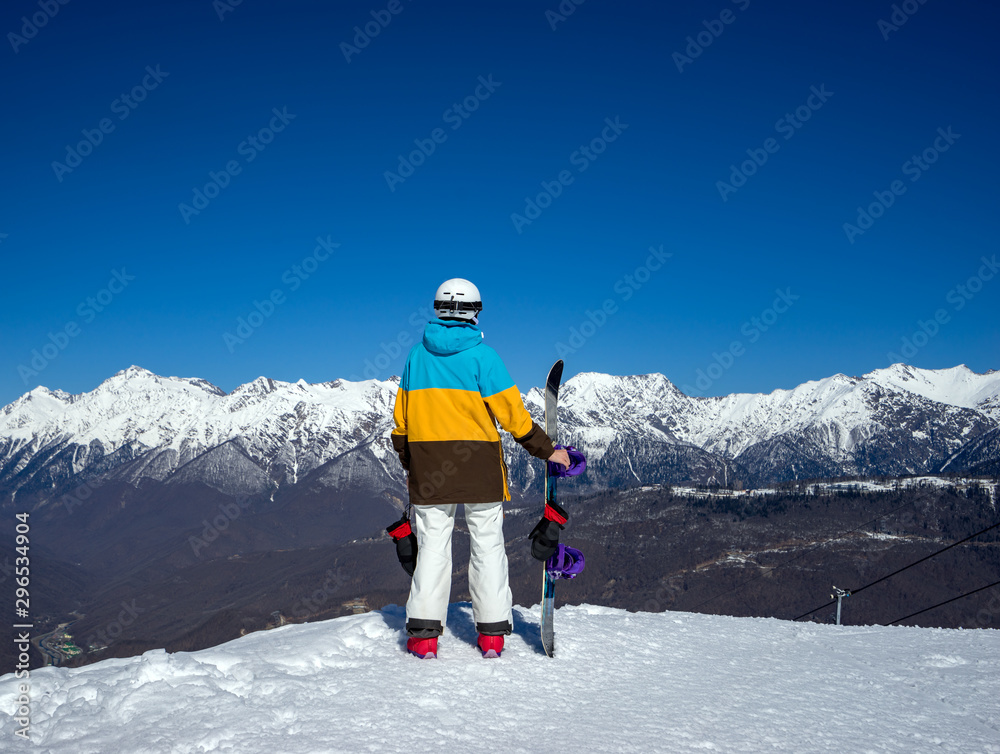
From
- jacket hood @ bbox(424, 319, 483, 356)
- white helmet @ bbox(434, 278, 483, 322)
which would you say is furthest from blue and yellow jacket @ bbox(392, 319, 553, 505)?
white helmet @ bbox(434, 278, 483, 322)

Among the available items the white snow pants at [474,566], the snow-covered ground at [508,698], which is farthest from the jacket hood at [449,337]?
the snow-covered ground at [508,698]

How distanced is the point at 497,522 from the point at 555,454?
3.64 feet

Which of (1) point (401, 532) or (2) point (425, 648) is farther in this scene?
(1) point (401, 532)

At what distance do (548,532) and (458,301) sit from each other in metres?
3.11

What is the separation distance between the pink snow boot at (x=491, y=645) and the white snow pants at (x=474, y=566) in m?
0.11

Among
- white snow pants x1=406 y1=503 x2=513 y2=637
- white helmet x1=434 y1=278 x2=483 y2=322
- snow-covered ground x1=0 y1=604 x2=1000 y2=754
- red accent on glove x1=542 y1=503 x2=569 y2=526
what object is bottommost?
snow-covered ground x1=0 y1=604 x2=1000 y2=754

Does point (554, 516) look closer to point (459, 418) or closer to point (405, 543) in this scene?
point (459, 418)

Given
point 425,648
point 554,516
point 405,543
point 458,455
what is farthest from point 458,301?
point 425,648

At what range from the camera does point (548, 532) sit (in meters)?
8.45

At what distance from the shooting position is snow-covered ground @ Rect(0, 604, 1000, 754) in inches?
216

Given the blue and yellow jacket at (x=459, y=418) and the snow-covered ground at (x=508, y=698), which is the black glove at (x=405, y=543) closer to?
the blue and yellow jacket at (x=459, y=418)

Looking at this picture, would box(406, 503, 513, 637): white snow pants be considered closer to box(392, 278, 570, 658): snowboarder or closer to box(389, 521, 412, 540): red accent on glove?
box(392, 278, 570, 658): snowboarder

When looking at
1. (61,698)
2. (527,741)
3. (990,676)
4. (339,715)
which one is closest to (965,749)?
(990,676)

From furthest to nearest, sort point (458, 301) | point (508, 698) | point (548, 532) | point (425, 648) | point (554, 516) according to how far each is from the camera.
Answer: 1. point (554, 516)
2. point (548, 532)
3. point (458, 301)
4. point (425, 648)
5. point (508, 698)
